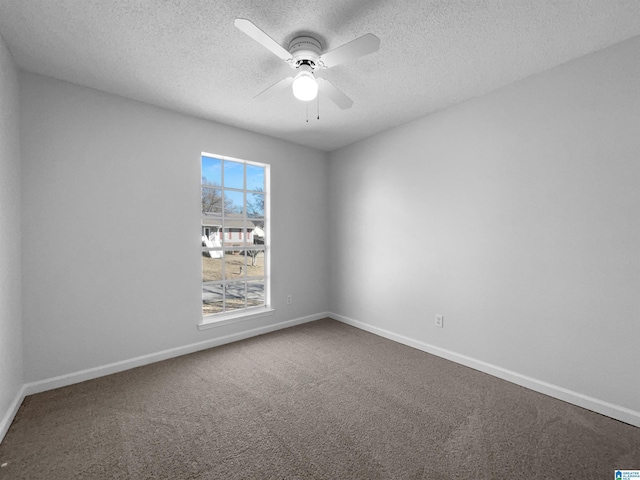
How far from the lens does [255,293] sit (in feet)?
12.6

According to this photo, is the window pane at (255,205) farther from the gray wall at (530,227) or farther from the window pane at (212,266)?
the gray wall at (530,227)

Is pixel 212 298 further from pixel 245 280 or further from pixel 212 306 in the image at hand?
pixel 245 280

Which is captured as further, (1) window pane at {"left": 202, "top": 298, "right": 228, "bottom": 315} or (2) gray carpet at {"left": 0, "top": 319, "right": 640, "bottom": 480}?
(1) window pane at {"left": 202, "top": 298, "right": 228, "bottom": 315}

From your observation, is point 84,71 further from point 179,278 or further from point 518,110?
point 518,110

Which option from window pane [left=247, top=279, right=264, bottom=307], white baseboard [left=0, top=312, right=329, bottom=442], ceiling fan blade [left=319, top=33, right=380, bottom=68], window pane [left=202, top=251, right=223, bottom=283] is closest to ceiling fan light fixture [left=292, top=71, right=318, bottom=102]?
ceiling fan blade [left=319, top=33, right=380, bottom=68]

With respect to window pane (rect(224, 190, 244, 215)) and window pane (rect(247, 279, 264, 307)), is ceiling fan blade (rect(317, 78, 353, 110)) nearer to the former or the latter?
window pane (rect(224, 190, 244, 215))

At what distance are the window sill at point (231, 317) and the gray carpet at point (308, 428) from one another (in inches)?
22.4

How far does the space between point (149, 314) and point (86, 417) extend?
0.99 meters

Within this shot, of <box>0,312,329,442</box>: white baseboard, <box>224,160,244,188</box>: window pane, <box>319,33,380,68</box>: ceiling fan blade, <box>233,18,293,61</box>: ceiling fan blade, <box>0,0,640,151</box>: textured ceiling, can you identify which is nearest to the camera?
<box>233,18,293,61</box>: ceiling fan blade

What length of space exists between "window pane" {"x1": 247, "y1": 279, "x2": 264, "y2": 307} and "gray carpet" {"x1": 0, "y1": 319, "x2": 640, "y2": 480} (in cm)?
112

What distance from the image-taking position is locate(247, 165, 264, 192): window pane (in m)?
3.78

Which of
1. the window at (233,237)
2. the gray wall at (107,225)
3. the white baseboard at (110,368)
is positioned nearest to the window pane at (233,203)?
the window at (233,237)

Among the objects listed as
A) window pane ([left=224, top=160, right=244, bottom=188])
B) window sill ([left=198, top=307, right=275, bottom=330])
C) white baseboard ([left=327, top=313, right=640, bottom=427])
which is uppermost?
window pane ([left=224, top=160, right=244, bottom=188])

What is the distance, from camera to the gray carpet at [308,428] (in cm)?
157
